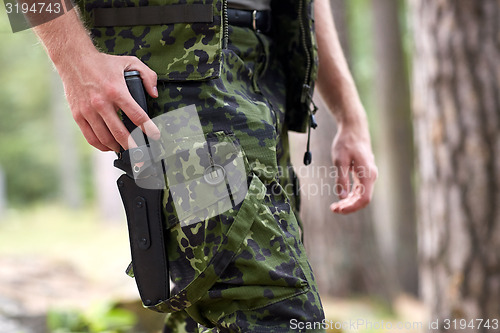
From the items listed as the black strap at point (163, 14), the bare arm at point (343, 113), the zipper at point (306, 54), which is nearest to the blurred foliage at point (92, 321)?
the bare arm at point (343, 113)

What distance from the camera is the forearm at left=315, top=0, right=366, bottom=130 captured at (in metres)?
1.91

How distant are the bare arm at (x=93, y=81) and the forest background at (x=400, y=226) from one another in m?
0.25

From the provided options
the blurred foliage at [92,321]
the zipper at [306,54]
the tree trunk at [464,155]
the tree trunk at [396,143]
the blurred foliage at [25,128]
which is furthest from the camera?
the blurred foliage at [25,128]

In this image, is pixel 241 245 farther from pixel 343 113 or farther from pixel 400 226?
pixel 400 226

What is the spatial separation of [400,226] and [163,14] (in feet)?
25.6

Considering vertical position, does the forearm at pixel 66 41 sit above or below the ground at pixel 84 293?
above

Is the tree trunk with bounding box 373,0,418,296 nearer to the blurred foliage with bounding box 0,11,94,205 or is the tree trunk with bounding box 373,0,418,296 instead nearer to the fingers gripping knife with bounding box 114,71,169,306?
the fingers gripping knife with bounding box 114,71,169,306

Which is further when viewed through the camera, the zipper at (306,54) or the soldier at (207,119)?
the zipper at (306,54)

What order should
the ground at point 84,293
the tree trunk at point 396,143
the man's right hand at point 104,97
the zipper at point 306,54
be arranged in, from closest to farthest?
the man's right hand at point 104,97 < the zipper at point 306,54 < the ground at point 84,293 < the tree trunk at point 396,143

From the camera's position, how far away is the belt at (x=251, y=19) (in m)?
1.49

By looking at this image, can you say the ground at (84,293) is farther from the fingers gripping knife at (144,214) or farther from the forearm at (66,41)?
the forearm at (66,41)

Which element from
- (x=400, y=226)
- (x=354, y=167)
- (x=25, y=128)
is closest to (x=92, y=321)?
(x=354, y=167)

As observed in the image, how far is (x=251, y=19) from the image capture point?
156cm

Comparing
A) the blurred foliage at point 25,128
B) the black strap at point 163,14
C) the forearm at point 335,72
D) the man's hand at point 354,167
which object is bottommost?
the blurred foliage at point 25,128
